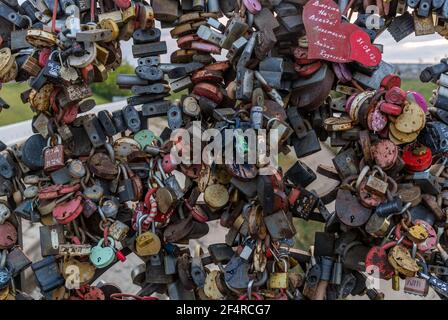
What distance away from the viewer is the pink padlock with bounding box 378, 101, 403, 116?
1.01 m

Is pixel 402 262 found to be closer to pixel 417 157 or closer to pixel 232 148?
pixel 417 157

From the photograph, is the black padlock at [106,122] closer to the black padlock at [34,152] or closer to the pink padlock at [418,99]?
the black padlock at [34,152]

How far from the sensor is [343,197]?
1.06 meters

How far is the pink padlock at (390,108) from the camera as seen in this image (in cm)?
101

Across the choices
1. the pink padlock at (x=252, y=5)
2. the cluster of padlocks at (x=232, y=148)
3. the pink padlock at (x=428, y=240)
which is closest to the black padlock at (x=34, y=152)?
the cluster of padlocks at (x=232, y=148)

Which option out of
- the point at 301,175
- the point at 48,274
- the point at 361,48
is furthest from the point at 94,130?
the point at 361,48

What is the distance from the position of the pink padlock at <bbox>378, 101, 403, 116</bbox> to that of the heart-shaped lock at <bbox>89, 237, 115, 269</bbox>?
56 cm

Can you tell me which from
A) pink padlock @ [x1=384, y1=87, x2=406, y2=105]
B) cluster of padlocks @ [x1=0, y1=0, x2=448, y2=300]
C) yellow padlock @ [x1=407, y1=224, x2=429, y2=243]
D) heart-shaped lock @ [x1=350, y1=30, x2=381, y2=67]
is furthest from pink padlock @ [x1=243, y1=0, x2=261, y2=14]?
yellow padlock @ [x1=407, y1=224, x2=429, y2=243]

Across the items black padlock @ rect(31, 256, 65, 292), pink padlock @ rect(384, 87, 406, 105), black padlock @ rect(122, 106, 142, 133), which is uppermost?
pink padlock @ rect(384, 87, 406, 105)

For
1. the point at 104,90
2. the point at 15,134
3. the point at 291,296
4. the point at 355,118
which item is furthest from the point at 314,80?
the point at 104,90

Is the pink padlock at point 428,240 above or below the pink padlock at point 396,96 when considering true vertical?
below

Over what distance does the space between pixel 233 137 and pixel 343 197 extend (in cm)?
24

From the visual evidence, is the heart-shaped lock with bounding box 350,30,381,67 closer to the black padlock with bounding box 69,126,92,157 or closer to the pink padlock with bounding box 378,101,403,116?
the pink padlock with bounding box 378,101,403,116

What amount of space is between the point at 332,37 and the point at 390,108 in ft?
0.54
